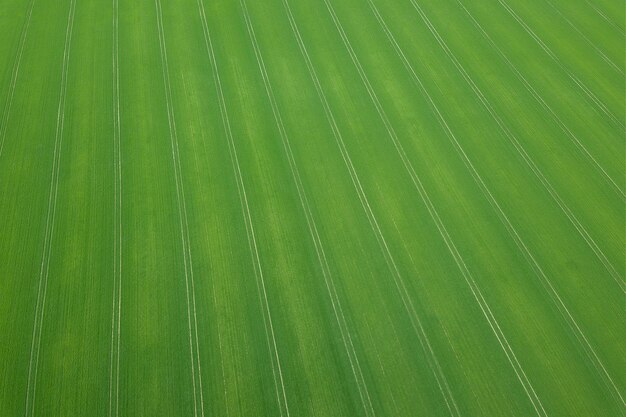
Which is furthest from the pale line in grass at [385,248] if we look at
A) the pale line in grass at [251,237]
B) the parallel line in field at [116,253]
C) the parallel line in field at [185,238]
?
the parallel line in field at [116,253]

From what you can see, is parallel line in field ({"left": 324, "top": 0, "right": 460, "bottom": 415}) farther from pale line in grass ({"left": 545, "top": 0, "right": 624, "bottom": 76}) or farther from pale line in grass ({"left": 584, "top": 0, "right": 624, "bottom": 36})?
pale line in grass ({"left": 584, "top": 0, "right": 624, "bottom": 36})

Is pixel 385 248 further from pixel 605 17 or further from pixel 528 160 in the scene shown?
pixel 605 17

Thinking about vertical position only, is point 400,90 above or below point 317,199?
above

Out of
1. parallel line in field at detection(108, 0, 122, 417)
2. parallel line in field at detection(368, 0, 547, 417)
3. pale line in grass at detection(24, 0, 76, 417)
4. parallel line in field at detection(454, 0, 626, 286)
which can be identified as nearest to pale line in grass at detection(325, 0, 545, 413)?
parallel line in field at detection(368, 0, 547, 417)

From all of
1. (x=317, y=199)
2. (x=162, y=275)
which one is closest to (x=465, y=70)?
(x=317, y=199)

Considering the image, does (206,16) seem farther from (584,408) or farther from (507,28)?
(584,408)

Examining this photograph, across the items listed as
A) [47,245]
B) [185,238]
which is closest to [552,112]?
[185,238]

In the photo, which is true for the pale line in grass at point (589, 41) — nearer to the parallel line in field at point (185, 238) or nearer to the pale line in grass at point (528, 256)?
the pale line in grass at point (528, 256)
